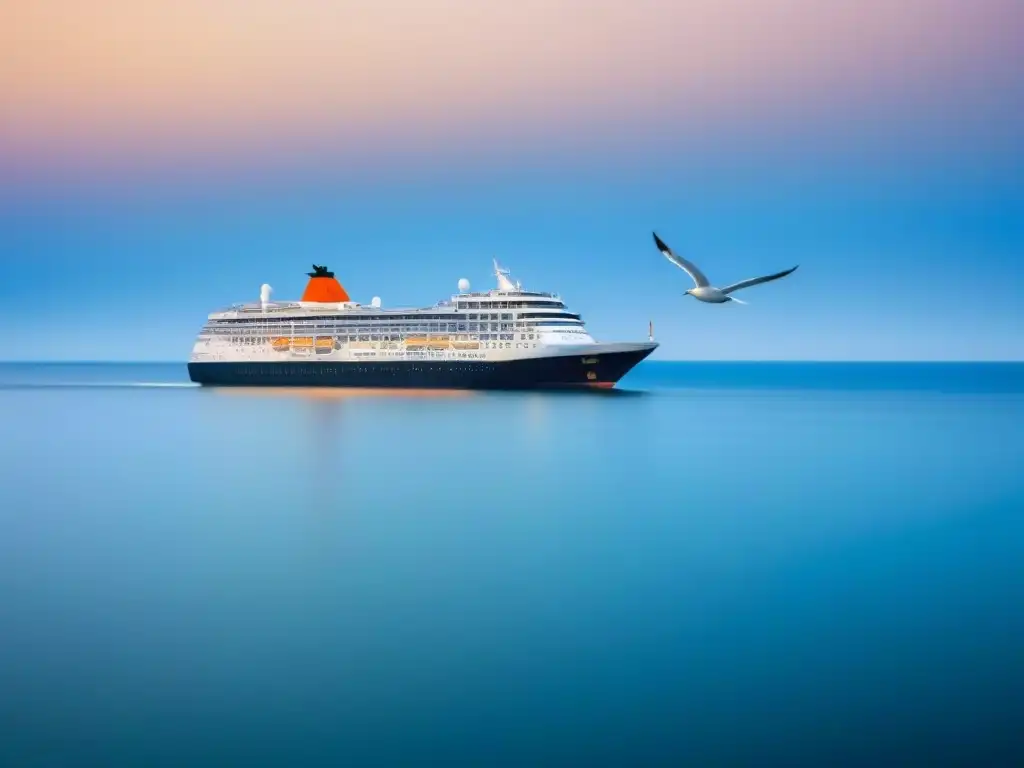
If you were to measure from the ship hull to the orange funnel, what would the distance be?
5744mm

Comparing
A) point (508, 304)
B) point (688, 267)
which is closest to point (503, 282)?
point (508, 304)

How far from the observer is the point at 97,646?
41.4 feet

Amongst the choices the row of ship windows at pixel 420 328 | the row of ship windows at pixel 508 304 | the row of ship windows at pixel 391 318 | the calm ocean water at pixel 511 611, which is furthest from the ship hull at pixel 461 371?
the calm ocean water at pixel 511 611

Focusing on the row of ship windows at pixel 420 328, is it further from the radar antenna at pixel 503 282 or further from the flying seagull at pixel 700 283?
the flying seagull at pixel 700 283

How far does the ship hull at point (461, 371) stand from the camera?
6506 centimetres

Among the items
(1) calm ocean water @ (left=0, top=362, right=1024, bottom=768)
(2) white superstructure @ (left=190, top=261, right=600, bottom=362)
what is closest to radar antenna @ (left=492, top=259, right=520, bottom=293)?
(2) white superstructure @ (left=190, top=261, right=600, bottom=362)

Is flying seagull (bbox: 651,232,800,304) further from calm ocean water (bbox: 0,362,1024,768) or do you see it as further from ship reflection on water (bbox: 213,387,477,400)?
ship reflection on water (bbox: 213,387,477,400)

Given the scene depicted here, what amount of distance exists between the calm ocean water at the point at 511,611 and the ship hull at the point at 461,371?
3194 centimetres

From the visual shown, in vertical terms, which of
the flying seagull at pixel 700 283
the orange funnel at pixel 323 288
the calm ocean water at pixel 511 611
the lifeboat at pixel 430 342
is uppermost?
the orange funnel at pixel 323 288

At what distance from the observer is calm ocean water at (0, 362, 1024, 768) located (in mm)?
9945

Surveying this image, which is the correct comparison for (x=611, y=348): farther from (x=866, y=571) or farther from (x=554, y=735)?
(x=554, y=735)

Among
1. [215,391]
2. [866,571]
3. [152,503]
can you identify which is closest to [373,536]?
[152,503]

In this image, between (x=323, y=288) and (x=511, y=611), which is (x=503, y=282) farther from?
(x=511, y=611)

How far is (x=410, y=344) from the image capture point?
69.7 metres
